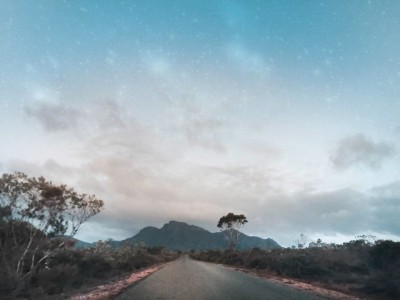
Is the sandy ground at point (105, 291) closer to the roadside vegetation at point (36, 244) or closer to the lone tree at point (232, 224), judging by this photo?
the roadside vegetation at point (36, 244)

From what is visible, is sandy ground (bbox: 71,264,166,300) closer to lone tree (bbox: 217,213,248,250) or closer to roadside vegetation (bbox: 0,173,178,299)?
roadside vegetation (bbox: 0,173,178,299)

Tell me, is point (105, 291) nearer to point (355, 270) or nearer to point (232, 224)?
point (355, 270)

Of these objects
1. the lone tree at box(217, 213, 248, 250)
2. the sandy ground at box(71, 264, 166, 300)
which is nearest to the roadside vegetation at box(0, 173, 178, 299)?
the sandy ground at box(71, 264, 166, 300)

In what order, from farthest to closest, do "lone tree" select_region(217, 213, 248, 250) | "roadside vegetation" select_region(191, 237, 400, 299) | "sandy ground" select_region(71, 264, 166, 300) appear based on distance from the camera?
"lone tree" select_region(217, 213, 248, 250), "roadside vegetation" select_region(191, 237, 400, 299), "sandy ground" select_region(71, 264, 166, 300)

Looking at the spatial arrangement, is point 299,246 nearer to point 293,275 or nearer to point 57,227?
point 293,275

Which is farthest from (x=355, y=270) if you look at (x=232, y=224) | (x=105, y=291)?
(x=232, y=224)

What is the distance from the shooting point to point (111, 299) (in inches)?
690

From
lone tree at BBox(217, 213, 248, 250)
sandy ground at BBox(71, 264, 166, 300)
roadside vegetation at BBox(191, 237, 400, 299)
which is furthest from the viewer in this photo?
lone tree at BBox(217, 213, 248, 250)

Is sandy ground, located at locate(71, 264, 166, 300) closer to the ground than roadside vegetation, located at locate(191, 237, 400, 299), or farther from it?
closer to the ground

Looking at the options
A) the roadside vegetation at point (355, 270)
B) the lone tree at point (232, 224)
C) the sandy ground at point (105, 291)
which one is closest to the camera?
the sandy ground at point (105, 291)

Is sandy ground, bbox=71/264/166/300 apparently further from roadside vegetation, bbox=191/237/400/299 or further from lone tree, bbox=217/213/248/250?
lone tree, bbox=217/213/248/250

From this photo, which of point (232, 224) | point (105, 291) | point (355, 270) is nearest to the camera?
point (105, 291)

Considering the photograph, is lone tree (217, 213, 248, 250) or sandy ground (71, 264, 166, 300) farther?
lone tree (217, 213, 248, 250)

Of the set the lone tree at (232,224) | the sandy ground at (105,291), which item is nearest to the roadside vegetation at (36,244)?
the sandy ground at (105,291)
